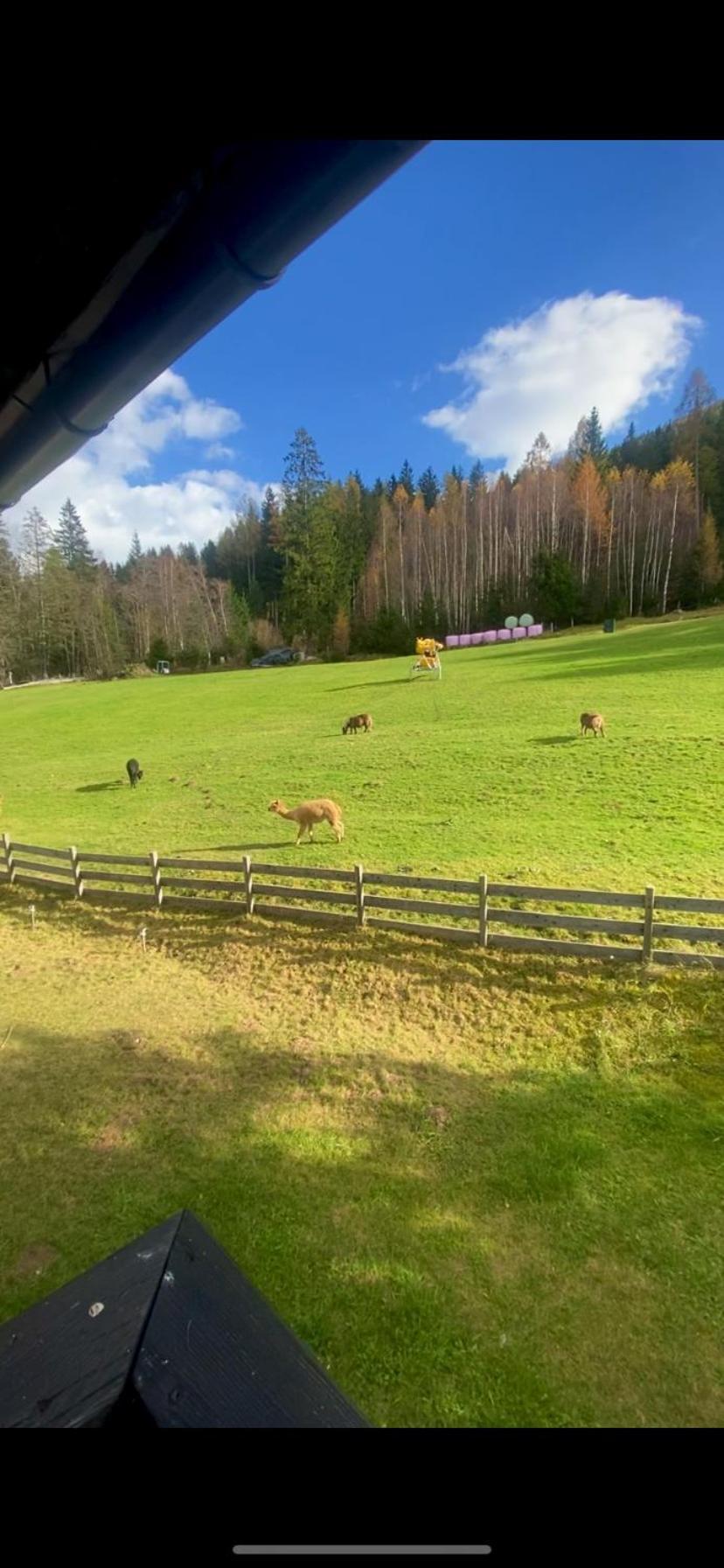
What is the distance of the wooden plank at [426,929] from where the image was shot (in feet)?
28.6

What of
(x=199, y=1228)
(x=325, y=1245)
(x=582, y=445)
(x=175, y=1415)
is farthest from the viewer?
(x=582, y=445)

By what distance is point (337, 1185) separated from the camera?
536cm

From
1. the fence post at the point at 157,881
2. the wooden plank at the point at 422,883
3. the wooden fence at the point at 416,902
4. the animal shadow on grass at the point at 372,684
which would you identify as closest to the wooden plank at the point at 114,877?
the wooden fence at the point at 416,902

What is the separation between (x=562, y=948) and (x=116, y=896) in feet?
26.2

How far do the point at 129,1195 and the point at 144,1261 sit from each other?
15.9 ft

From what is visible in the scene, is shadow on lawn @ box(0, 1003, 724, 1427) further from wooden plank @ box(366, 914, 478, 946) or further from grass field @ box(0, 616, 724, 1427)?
wooden plank @ box(366, 914, 478, 946)

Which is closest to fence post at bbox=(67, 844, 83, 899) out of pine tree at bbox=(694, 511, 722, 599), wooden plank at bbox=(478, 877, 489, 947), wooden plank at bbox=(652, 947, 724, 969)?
wooden plank at bbox=(478, 877, 489, 947)

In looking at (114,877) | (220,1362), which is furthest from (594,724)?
(220,1362)

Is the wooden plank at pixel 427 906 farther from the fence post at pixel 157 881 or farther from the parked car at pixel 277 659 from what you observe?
the parked car at pixel 277 659

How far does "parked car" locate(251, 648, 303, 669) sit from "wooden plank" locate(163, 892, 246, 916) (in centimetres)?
2062

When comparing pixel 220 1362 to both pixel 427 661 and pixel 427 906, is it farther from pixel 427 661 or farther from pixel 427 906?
pixel 427 661

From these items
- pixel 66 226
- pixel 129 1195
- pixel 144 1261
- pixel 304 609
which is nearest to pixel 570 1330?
pixel 129 1195

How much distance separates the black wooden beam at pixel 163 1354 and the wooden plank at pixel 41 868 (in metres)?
12.1

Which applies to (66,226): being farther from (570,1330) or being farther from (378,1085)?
(378,1085)
